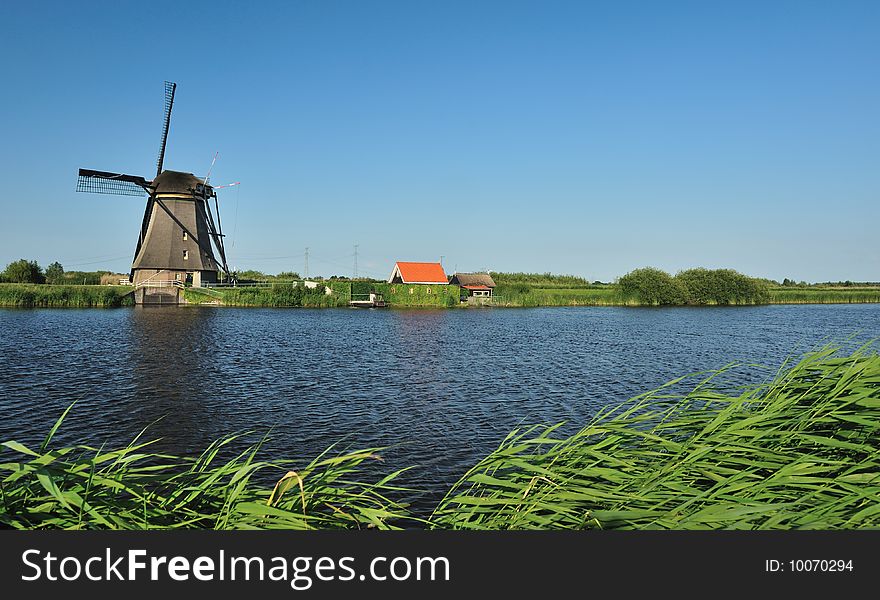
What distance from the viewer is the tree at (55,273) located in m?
64.7

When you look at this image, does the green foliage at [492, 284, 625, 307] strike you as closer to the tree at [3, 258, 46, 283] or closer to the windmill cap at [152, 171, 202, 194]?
the windmill cap at [152, 171, 202, 194]

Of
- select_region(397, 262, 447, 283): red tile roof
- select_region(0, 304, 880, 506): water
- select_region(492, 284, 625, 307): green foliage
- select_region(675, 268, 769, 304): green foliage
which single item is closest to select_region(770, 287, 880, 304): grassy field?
select_region(675, 268, 769, 304): green foliage

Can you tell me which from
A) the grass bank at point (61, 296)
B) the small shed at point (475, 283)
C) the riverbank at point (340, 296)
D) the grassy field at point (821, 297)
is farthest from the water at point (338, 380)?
the grassy field at point (821, 297)

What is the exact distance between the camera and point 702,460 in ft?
13.8

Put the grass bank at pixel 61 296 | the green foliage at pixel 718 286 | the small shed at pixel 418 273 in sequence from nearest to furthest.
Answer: the grass bank at pixel 61 296 → the small shed at pixel 418 273 → the green foliage at pixel 718 286

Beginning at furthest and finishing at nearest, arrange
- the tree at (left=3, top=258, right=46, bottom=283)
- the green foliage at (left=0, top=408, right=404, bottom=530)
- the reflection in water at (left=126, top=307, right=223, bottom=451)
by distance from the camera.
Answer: the tree at (left=3, top=258, right=46, bottom=283)
the reflection in water at (left=126, top=307, right=223, bottom=451)
the green foliage at (left=0, top=408, right=404, bottom=530)

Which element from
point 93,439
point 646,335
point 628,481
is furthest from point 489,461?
point 646,335

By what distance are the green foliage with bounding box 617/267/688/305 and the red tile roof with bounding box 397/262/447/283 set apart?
2124 centimetres

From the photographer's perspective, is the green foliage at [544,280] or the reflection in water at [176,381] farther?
the green foliage at [544,280]

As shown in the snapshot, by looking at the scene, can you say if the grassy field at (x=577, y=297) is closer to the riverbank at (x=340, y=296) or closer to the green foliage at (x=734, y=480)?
the riverbank at (x=340, y=296)

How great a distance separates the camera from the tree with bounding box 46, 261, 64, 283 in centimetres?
6469

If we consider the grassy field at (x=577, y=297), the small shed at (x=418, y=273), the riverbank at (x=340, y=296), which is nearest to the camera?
the riverbank at (x=340, y=296)

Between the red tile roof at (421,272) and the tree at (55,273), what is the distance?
3868cm

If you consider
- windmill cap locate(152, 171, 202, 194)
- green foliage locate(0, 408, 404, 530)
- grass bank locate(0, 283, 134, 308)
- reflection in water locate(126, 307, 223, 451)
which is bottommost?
reflection in water locate(126, 307, 223, 451)
